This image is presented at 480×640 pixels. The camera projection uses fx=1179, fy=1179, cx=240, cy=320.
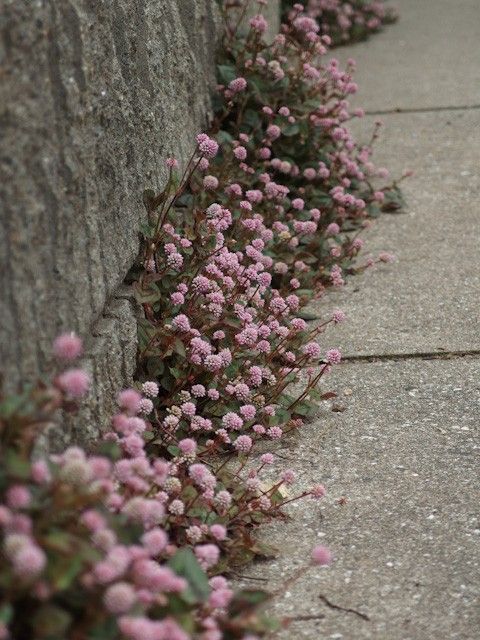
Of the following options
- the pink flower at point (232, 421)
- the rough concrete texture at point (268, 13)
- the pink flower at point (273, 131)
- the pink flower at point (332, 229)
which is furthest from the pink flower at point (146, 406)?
the rough concrete texture at point (268, 13)

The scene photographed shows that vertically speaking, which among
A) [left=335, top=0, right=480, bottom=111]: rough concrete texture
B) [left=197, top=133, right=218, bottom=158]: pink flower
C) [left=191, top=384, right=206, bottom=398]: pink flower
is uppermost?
[left=197, top=133, right=218, bottom=158]: pink flower

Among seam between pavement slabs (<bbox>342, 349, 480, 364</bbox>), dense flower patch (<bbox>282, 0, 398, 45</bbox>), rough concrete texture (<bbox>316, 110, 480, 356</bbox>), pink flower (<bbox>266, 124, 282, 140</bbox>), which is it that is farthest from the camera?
dense flower patch (<bbox>282, 0, 398, 45</bbox>)

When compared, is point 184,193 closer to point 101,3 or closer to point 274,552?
point 101,3

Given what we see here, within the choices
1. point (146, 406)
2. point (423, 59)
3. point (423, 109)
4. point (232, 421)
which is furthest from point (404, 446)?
point (423, 59)

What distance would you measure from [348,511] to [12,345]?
1008 mm

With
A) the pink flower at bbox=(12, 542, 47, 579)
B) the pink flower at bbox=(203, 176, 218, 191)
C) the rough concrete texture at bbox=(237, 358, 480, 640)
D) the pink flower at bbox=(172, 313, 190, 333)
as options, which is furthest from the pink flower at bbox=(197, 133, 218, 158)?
the pink flower at bbox=(12, 542, 47, 579)

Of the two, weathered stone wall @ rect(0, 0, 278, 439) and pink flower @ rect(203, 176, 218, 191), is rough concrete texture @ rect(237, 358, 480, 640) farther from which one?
pink flower @ rect(203, 176, 218, 191)

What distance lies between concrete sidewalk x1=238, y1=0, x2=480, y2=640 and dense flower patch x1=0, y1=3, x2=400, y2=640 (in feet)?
0.30

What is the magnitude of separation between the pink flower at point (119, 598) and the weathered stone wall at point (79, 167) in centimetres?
50

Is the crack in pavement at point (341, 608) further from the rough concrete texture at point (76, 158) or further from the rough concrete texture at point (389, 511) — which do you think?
the rough concrete texture at point (76, 158)

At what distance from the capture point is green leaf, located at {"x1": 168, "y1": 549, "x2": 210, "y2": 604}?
193 centimetres

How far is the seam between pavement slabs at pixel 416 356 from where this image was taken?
3562mm

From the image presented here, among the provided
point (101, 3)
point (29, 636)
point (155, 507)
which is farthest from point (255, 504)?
point (101, 3)

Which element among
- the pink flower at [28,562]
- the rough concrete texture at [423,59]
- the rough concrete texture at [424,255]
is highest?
the pink flower at [28,562]
